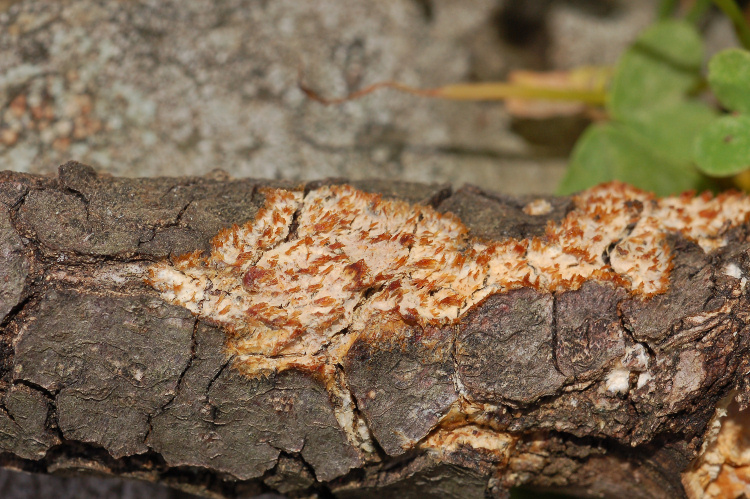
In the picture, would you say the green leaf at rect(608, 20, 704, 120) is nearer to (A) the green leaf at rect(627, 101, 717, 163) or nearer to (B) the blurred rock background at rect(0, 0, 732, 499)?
(A) the green leaf at rect(627, 101, 717, 163)

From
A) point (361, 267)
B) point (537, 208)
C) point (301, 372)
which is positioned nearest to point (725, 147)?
point (537, 208)

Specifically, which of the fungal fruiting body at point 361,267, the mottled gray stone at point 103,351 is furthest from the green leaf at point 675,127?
the mottled gray stone at point 103,351

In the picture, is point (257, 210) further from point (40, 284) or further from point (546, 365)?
point (546, 365)

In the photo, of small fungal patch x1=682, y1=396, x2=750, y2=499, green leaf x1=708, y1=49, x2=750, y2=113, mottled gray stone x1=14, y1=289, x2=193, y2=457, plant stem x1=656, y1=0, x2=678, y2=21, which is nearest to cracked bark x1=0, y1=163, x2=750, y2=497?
mottled gray stone x1=14, y1=289, x2=193, y2=457

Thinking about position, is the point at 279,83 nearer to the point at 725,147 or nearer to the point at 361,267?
the point at 361,267

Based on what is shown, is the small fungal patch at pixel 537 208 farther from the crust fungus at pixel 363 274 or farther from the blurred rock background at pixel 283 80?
the blurred rock background at pixel 283 80

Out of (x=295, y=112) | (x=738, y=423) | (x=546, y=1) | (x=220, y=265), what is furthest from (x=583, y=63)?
(x=220, y=265)
